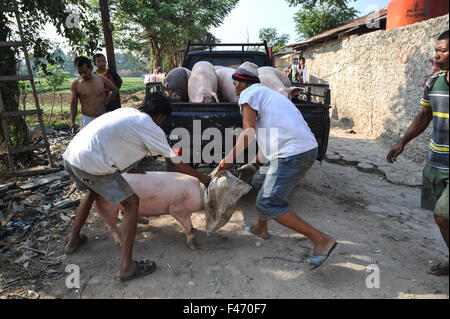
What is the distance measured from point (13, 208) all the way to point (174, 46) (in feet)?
65.4

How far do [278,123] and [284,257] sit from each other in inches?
46.2

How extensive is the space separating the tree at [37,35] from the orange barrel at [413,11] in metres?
6.12

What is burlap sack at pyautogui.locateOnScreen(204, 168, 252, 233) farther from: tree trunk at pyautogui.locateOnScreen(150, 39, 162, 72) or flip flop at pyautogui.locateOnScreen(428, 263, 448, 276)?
tree trunk at pyautogui.locateOnScreen(150, 39, 162, 72)

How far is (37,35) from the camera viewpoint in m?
5.86

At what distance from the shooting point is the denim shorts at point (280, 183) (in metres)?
2.41

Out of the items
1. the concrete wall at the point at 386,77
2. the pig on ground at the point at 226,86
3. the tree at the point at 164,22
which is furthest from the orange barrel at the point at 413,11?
the tree at the point at 164,22

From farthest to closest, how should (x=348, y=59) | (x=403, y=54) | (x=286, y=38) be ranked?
(x=286, y=38) < (x=348, y=59) < (x=403, y=54)

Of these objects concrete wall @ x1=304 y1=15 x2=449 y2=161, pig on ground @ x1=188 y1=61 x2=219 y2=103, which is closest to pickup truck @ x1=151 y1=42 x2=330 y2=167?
pig on ground @ x1=188 y1=61 x2=219 y2=103

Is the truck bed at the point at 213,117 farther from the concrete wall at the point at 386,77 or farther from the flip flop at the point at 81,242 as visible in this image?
the concrete wall at the point at 386,77

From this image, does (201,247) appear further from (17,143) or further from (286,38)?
(286,38)

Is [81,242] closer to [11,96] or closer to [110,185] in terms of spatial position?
[110,185]

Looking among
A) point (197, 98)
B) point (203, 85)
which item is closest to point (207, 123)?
point (197, 98)

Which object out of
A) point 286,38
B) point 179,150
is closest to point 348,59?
point 179,150

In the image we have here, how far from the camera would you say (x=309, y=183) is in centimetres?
459
